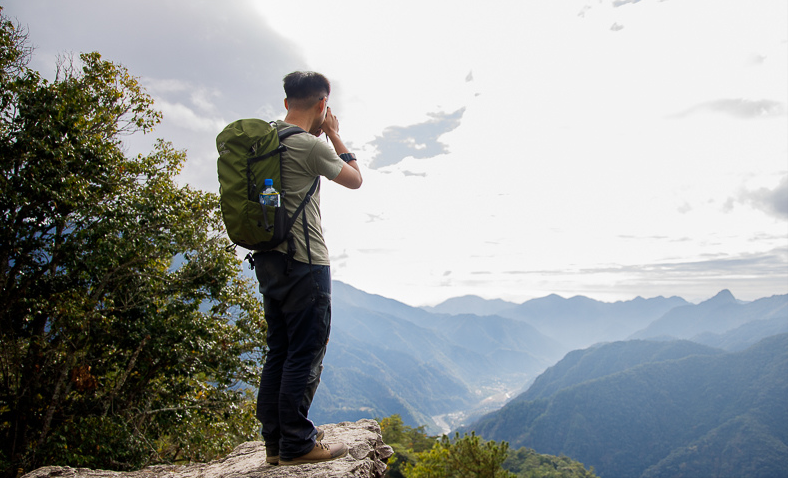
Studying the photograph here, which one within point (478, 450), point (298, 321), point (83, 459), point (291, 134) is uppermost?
point (291, 134)

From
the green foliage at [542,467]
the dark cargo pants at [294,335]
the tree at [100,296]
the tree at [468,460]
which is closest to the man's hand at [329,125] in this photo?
the dark cargo pants at [294,335]

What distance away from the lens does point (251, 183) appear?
11.3 feet

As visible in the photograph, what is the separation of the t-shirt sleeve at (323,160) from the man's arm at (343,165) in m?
0.12

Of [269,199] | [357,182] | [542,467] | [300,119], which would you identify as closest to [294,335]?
[269,199]

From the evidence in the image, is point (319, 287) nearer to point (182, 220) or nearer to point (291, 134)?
point (291, 134)

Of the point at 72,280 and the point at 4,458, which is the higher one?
the point at 72,280

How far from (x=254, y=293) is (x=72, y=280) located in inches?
226

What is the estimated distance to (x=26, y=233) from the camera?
10.9 meters

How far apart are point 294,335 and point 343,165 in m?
1.69

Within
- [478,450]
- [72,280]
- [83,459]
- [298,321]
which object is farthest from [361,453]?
[478,450]

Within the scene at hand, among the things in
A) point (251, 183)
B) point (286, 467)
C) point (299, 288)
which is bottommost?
point (286, 467)

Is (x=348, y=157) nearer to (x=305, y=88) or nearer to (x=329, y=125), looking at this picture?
(x=329, y=125)

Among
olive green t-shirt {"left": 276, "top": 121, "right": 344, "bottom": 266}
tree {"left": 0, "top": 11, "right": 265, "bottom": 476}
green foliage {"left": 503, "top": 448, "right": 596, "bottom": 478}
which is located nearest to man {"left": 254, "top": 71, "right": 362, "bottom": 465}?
olive green t-shirt {"left": 276, "top": 121, "right": 344, "bottom": 266}

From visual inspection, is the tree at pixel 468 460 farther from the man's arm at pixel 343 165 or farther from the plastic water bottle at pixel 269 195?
the plastic water bottle at pixel 269 195
